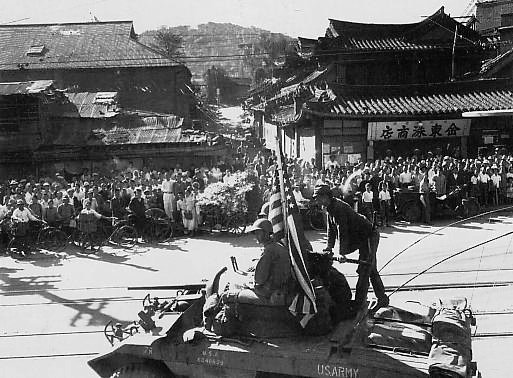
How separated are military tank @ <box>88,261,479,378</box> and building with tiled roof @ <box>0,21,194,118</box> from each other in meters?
30.9

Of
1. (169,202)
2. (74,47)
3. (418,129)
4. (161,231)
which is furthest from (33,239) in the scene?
(74,47)

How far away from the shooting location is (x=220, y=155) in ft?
92.2

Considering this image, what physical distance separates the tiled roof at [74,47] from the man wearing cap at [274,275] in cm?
3155

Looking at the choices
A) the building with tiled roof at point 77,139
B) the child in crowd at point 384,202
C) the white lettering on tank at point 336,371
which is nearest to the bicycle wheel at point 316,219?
the child in crowd at point 384,202

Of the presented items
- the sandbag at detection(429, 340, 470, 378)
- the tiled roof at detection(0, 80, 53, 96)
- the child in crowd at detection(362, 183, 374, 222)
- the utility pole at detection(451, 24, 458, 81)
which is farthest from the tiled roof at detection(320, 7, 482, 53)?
the sandbag at detection(429, 340, 470, 378)

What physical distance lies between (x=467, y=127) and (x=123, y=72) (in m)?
21.7

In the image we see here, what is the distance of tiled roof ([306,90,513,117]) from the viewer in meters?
24.2

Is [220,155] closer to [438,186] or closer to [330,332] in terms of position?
[438,186]

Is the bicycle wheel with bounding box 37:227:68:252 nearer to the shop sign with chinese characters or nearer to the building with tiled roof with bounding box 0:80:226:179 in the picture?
the building with tiled roof with bounding box 0:80:226:179

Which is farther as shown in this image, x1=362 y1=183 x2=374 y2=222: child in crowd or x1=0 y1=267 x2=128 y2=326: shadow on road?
x1=362 y1=183 x2=374 y2=222: child in crowd

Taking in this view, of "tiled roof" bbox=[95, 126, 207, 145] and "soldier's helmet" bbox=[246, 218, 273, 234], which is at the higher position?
"tiled roof" bbox=[95, 126, 207, 145]

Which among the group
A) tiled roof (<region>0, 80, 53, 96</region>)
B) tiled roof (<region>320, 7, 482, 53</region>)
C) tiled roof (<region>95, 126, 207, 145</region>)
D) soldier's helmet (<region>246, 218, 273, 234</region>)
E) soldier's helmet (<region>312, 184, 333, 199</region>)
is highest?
tiled roof (<region>320, 7, 482, 53</region>)

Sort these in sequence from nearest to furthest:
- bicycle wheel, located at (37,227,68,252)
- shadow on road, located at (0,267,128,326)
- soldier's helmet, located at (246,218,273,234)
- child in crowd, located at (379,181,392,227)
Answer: soldier's helmet, located at (246,218,273,234)
shadow on road, located at (0,267,128,326)
bicycle wheel, located at (37,227,68,252)
child in crowd, located at (379,181,392,227)

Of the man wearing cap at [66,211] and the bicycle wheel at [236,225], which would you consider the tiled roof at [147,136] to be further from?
the man wearing cap at [66,211]
